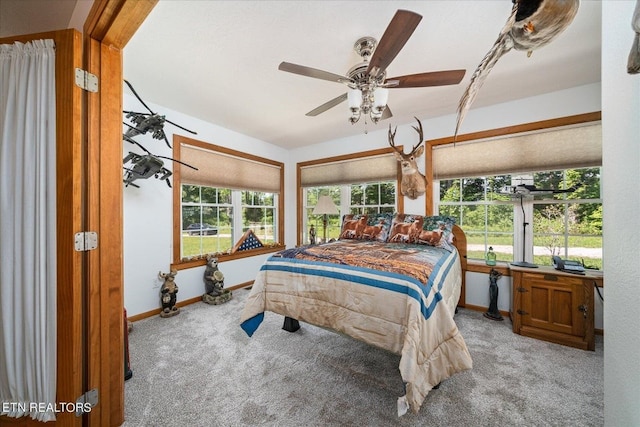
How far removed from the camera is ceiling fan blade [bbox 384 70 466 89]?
1675mm

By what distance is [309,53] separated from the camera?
6.66ft

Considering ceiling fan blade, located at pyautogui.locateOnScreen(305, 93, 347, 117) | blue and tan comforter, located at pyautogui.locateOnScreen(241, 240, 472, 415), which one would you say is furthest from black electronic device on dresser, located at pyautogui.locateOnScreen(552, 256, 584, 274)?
ceiling fan blade, located at pyautogui.locateOnScreen(305, 93, 347, 117)

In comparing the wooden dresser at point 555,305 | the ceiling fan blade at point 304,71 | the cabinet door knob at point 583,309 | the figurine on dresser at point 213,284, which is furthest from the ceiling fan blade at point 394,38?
the figurine on dresser at point 213,284

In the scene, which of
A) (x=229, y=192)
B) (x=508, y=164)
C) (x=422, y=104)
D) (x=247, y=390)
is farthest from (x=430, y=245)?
(x=229, y=192)

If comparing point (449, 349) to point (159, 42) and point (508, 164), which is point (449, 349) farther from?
point (159, 42)

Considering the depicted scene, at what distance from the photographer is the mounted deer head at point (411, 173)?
10.8 ft

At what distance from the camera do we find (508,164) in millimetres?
2943

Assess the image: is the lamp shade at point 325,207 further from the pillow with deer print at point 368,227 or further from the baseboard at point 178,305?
the baseboard at point 178,305

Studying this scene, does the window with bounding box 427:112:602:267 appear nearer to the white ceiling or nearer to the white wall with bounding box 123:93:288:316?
the white ceiling

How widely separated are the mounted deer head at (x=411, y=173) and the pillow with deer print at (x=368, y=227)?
1.78ft

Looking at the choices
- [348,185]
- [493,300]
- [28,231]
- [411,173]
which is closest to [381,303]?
[28,231]

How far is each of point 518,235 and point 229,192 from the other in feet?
13.7

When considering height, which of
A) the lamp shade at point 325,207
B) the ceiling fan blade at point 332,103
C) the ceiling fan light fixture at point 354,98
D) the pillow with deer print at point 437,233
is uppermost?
the ceiling fan blade at point 332,103

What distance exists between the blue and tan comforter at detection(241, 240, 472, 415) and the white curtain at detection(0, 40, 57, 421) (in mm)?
1180
